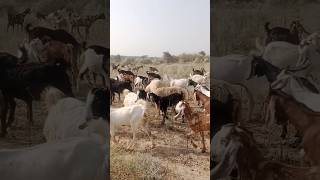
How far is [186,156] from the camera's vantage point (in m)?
5.16

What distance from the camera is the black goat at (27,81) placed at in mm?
5176

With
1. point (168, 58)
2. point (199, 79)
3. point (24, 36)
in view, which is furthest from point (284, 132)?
point (24, 36)

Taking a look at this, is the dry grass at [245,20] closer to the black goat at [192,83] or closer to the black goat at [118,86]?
the black goat at [192,83]

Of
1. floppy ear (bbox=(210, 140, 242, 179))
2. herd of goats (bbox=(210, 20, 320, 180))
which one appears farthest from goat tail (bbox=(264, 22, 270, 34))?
floppy ear (bbox=(210, 140, 242, 179))

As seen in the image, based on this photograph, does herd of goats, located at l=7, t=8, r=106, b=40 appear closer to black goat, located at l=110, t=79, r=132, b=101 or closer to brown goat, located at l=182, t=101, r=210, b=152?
black goat, located at l=110, t=79, r=132, b=101

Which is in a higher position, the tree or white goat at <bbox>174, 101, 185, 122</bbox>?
the tree

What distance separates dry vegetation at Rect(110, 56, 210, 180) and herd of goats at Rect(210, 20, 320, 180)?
0.96 ft

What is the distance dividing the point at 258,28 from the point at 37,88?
2574mm

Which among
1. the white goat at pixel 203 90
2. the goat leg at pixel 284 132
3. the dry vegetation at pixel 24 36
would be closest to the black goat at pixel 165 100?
the white goat at pixel 203 90

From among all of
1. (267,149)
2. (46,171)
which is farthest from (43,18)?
(267,149)

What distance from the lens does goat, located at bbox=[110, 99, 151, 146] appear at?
5207mm

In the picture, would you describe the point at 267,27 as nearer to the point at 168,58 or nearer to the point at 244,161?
the point at 168,58

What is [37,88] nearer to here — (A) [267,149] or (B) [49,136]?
(B) [49,136]

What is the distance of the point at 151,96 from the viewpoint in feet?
17.3
